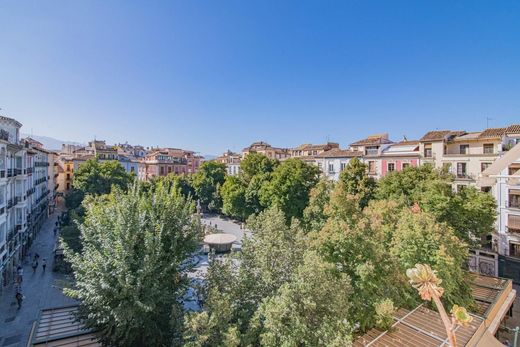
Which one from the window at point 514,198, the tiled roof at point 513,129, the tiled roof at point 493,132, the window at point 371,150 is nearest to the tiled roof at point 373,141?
the window at point 371,150

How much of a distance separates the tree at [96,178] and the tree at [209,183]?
41.3 ft

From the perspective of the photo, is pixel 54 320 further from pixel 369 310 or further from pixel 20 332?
pixel 369 310

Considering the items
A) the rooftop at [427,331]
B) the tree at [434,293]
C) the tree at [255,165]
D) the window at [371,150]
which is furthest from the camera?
the tree at [255,165]

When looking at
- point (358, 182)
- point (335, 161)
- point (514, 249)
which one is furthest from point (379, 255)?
point (335, 161)

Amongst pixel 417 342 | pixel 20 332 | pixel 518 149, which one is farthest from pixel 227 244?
pixel 518 149

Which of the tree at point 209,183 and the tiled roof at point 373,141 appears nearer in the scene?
the tiled roof at point 373,141

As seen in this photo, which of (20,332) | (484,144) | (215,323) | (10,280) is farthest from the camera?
(484,144)

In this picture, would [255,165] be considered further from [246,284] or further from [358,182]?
[246,284]

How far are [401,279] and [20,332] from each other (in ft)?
68.9

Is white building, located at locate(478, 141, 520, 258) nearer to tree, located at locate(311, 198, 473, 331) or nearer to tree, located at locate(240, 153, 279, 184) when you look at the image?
tree, located at locate(311, 198, 473, 331)

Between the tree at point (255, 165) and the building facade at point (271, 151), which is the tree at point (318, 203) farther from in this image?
the building facade at point (271, 151)

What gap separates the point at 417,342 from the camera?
37.2 ft

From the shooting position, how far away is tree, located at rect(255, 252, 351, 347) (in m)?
8.48

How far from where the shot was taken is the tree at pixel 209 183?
53.1 m
